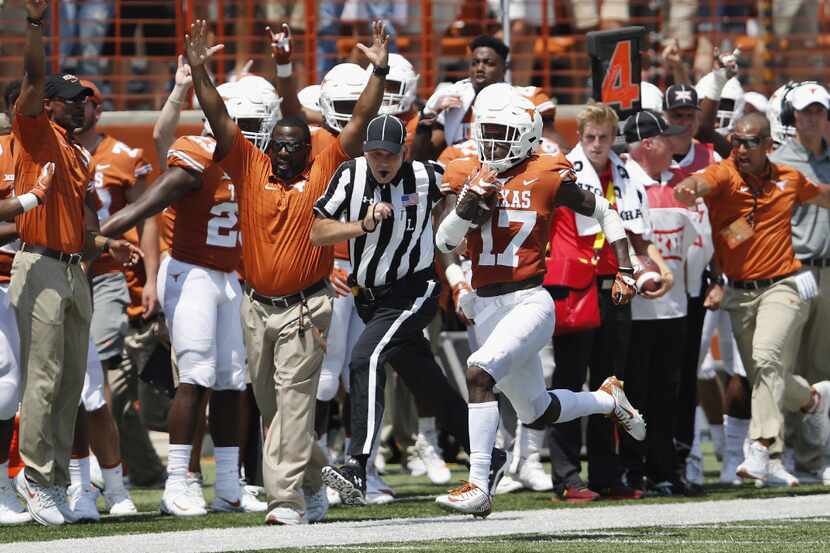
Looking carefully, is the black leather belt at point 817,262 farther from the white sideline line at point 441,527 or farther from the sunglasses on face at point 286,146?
the sunglasses on face at point 286,146

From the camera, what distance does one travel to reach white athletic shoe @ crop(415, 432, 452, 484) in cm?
1091

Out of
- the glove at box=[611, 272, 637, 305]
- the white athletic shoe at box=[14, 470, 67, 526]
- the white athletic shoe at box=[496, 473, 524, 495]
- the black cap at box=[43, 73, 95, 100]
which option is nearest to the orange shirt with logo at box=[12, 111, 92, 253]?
the black cap at box=[43, 73, 95, 100]

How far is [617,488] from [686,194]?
5.57 feet

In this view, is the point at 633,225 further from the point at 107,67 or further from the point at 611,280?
the point at 107,67

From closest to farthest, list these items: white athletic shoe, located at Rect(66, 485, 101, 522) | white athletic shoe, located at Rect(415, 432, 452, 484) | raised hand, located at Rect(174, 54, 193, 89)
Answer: white athletic shoe, located at Rect(66, 485, 101, 522) → raised hand, located at Rect(174, 54, 193, 89) → white athletic shoe, located at Rect(415, 432, 452, 484)

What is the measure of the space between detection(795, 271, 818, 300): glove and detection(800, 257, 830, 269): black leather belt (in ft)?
1.50

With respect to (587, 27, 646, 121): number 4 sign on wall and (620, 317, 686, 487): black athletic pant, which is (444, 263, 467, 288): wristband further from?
(587, 27, 646, 121): number 4 sign on wall

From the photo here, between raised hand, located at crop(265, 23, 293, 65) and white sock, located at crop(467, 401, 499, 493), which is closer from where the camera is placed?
white sock, located at crop(467, 401, 499, 493)

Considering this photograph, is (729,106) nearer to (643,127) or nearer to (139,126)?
(643,127)

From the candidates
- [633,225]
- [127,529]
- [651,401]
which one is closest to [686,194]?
[633,225]

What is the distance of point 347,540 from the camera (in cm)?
742

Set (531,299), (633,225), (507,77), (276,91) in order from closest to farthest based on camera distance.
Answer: (531,299)
(633,225)
(276,91)
(507,77)

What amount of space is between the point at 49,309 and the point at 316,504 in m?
1.66

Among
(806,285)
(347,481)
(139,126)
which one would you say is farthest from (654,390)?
(139,126)
